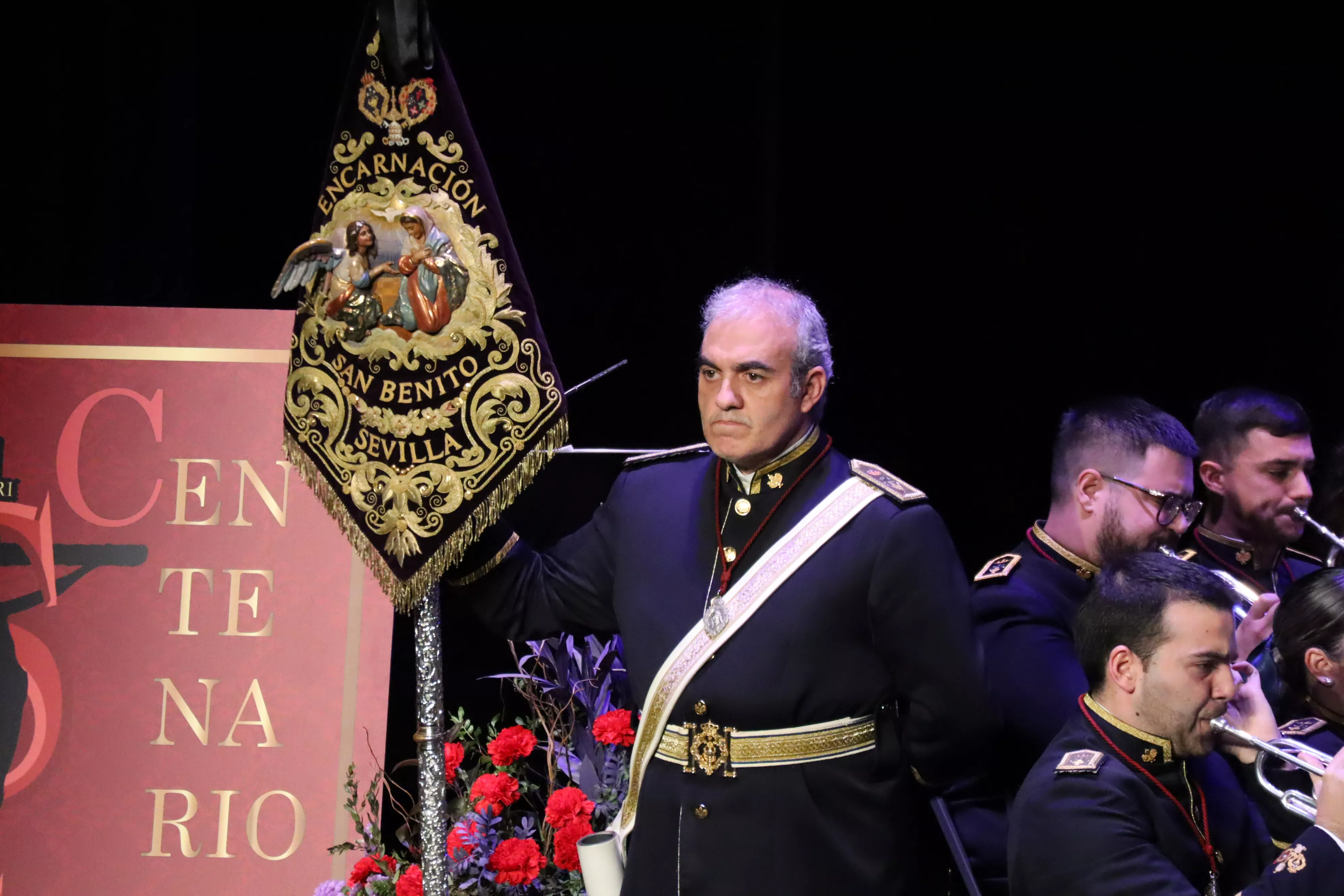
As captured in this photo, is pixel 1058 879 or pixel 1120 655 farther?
pixel 1120 655

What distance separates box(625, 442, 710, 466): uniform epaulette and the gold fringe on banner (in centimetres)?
18

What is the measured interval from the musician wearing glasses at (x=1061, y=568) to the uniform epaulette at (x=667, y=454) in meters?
0.68

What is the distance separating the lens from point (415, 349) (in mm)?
2504

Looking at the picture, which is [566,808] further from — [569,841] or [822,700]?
[822,700]

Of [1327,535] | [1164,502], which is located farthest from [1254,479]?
[1164,502]

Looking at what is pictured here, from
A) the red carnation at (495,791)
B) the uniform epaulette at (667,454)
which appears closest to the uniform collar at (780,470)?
the uniform epaulette at (667,454)

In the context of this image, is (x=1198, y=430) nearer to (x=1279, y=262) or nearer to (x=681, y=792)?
(x=1279, y=262)

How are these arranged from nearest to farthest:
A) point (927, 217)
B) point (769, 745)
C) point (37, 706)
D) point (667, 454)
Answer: point (769, 745), point (667, 454), point (37, 706), point (927, 217)

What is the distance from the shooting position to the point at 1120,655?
2.19m

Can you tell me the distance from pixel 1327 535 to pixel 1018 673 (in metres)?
0.98

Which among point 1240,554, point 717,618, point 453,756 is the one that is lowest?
point 453,756

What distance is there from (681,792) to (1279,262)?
7.72 feet

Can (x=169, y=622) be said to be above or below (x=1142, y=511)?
below

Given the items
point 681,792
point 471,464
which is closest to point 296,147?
point 471,464
